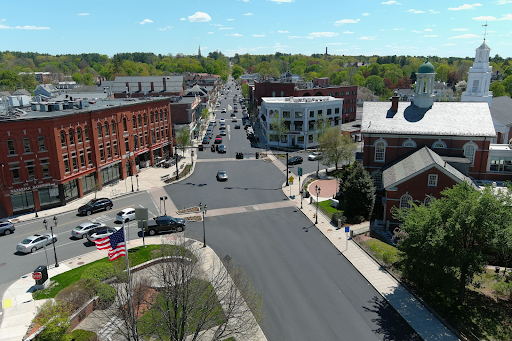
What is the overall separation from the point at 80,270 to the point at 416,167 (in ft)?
117

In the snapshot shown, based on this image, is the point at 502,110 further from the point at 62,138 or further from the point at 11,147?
the point at 11,147

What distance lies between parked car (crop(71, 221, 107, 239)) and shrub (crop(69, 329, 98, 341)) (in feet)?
56.5

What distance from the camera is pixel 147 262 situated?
105 feet

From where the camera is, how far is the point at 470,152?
47.2 meters

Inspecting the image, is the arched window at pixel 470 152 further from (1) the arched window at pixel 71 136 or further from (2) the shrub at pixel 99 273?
(1) the arched window at pixel 71 136

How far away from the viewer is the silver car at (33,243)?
117ft

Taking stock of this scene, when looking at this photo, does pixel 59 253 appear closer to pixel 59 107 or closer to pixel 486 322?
pixel 59 107

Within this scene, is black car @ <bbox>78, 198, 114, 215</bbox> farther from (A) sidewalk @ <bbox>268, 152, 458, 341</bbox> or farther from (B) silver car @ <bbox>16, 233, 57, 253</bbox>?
(A) sidewalk @ <bbox>268, 152, 458, 341</bbox>

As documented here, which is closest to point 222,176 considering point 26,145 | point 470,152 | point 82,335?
point 26,145

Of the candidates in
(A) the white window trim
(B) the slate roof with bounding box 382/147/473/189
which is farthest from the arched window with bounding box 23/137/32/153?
(A) the white window trim

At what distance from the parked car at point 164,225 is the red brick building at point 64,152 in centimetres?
1660

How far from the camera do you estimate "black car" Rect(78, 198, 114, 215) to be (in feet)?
148

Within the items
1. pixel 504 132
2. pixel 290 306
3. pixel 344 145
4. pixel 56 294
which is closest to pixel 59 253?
pixel 56 294

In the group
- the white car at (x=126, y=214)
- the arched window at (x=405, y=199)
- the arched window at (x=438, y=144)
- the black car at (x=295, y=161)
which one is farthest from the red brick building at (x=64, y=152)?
the arched window at (x=438, y=144)
